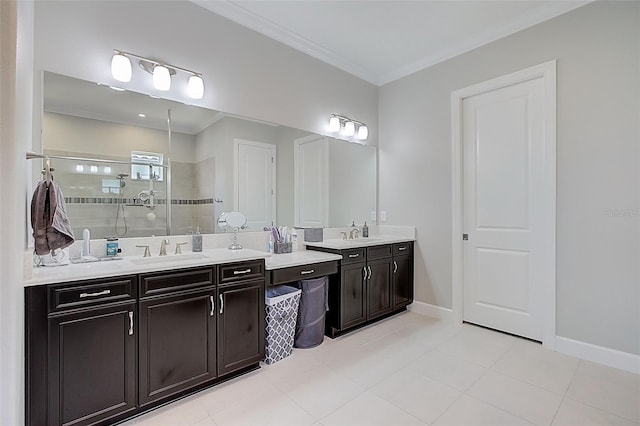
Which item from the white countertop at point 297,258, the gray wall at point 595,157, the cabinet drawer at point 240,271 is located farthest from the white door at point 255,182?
the gray wall at point 595,157

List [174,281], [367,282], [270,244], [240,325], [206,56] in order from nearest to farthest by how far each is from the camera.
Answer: [174,281]
[240,325]
[206,56]
[270,244]
[367,282]

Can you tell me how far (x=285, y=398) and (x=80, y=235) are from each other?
167 cm

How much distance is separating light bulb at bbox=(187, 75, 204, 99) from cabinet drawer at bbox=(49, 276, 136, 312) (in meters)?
1.48

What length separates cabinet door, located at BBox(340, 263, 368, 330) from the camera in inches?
111

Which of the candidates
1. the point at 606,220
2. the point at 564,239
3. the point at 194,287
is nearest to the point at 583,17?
the point at 606,220

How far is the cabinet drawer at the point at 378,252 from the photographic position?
3.09 m

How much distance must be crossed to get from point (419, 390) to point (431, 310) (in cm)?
156

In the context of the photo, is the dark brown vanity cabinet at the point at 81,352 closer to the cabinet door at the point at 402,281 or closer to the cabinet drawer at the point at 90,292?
the cabinet drawer at the point at 90,292

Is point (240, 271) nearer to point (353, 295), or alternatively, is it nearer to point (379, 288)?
point (353, 295)

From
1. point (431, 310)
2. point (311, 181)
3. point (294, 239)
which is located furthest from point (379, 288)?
point (311, 181)

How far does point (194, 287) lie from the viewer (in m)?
1.91

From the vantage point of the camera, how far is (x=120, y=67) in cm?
207

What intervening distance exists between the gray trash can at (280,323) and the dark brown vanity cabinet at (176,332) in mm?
465

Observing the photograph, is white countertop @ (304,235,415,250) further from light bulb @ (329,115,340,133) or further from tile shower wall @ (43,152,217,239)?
light bulb @ (329,115,340,133)
